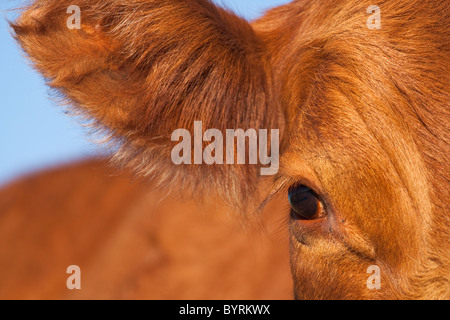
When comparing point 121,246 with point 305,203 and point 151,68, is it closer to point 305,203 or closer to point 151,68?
point 151,68

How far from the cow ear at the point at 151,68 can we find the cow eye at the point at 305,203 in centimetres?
59

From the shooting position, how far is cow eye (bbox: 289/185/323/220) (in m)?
2.61

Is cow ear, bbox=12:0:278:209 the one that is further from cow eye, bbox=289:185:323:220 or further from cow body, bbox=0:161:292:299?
cow body, bbox=0:161:292:299

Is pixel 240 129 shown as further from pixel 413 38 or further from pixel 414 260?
pixel 414 260

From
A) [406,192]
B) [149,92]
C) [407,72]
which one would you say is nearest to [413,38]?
[407,72]

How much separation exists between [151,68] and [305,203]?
2.87ft

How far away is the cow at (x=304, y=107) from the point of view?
238 centimetres

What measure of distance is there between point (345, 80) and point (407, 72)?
26cm

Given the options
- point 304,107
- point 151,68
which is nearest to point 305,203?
point 304,107

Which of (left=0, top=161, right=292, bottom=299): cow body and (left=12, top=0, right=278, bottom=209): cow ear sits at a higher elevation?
(left=0, top=161, right=292, bottom=299): cow body

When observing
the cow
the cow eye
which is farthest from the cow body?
the cow eye

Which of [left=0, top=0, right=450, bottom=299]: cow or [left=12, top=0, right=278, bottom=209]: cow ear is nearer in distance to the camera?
[left=0, top=0, right=450, bottom=299]: cow

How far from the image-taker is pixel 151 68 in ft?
9.56

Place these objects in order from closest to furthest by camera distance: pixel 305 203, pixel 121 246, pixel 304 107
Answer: pixel 305 203 < pixel 304 107 < pixel 121 246
